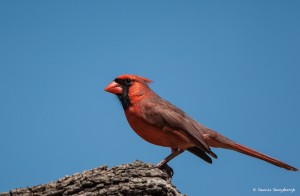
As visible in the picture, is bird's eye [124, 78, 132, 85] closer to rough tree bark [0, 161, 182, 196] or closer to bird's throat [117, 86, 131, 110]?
bird's throat [117, 86, 131, 110]

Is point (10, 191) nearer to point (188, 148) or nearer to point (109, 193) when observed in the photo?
point (109, 193)

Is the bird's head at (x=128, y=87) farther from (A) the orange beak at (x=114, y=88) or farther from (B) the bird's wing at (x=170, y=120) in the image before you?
(B) the bird's wing at (x=170, y=120)

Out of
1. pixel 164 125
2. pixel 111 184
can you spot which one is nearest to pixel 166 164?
pixel 164 125

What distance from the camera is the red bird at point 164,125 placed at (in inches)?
202

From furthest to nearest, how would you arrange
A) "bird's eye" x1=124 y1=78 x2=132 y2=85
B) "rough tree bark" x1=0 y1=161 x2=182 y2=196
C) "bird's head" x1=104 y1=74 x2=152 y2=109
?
1. "bird's eye" x1=124 y1=78 x2=132 y2=85
2. "bird's head" x1=104 y1=74 x2=152 y2=109
3. "rough tree bark" x1=0 y1=161 x2=182 y2=196

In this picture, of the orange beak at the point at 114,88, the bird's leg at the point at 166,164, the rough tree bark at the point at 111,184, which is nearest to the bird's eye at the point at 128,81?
the orange beak at the point at 114,88

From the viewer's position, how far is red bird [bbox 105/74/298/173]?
5133mm

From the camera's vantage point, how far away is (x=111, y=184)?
12.9 ft

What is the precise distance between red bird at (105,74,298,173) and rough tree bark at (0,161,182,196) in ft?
2.53

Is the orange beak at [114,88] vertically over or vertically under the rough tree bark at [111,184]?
over

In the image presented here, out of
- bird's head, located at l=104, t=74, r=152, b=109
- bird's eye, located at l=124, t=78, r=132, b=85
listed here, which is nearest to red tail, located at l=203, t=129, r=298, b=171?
bird's head, located at l=104, t=74, r=152, b=109

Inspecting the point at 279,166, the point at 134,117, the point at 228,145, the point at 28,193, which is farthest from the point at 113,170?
the point at 279,166

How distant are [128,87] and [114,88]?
0.60ft

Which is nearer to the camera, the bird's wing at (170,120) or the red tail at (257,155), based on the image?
the bird's wing at (170,120)
